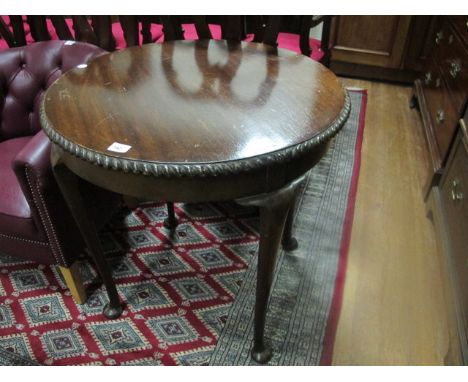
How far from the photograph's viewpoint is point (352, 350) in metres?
1.25

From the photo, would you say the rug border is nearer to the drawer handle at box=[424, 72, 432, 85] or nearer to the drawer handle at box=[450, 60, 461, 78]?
the drawer handle at box=[424, 72, 432, 85]

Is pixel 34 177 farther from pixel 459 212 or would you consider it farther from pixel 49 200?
pixel 459 212

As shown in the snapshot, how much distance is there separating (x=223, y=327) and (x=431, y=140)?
1.40 metres

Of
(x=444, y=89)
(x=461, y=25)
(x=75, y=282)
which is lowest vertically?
(x=75, y=282)

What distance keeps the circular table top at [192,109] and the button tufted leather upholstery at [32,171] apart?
181 millimetres

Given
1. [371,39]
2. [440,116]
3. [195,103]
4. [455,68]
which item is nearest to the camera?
[195,103]

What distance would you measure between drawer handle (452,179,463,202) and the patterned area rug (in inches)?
17.0

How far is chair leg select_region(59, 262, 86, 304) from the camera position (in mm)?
1314

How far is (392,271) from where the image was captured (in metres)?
1.53

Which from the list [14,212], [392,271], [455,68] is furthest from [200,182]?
[455,68]

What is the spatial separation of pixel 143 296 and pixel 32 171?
2.00 feet

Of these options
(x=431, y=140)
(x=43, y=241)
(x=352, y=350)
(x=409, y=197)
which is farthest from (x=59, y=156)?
(x=431, y=140)

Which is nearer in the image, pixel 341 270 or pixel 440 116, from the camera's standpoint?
pixel 341 270

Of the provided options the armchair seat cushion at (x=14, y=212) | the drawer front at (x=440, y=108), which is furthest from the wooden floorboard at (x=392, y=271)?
the armchair seat cushion at (x=14, y=212)
